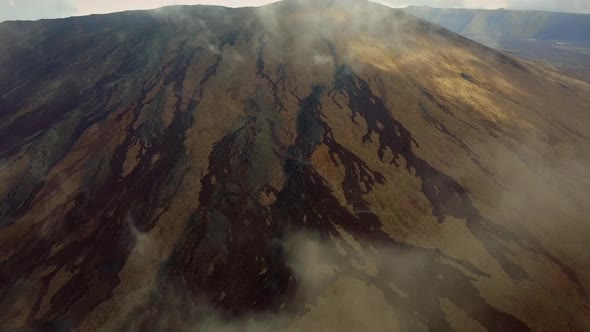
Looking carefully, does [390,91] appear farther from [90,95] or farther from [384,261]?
[90,95]

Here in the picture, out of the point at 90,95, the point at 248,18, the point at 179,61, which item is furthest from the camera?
the point at 248,18

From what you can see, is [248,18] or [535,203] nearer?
[535,203]

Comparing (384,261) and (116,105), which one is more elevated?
(116,105)

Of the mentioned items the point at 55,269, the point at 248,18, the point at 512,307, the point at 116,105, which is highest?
the point at 248,18

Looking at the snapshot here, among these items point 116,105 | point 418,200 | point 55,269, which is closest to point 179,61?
point 116,105

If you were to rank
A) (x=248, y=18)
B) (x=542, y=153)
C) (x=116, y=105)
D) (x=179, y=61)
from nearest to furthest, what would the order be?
(x=542, y=153)
(x=116, y=105)
(x=179, y=61)
(x=248, y=18)

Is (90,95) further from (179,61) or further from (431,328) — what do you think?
(431,328)
